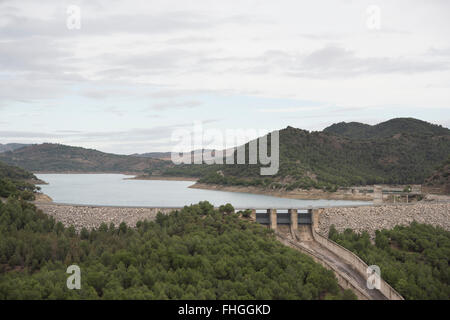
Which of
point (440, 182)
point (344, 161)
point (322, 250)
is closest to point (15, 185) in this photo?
point (322, 250)

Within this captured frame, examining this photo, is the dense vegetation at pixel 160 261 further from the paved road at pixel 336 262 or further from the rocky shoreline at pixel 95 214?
the paved road at pixel 336 262

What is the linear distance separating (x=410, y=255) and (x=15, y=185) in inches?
2294

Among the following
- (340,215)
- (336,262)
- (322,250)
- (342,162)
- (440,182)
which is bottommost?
(336,262)

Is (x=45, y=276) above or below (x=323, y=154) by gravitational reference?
below

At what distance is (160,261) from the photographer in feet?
95.7

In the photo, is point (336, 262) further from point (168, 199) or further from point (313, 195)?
point (313, 195)

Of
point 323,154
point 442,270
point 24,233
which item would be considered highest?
point 323,154

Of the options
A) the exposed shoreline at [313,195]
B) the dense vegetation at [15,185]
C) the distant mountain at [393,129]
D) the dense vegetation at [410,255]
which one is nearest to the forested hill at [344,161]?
the exposed shoreline at [313,195]

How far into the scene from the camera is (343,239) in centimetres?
3994

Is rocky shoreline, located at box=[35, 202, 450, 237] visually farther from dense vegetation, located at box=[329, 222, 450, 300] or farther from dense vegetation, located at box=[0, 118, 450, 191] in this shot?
dense vegetation, located at box=[0, 118, 450, 191]

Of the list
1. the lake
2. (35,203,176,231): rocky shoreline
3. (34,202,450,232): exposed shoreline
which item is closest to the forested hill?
the lake
